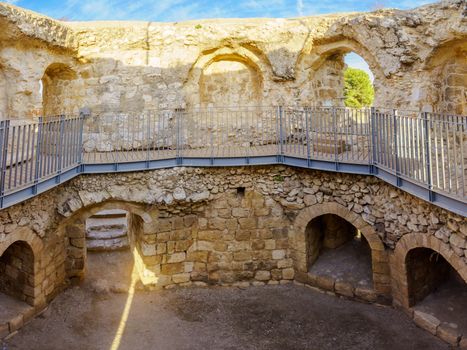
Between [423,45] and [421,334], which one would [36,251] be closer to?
[421,334]

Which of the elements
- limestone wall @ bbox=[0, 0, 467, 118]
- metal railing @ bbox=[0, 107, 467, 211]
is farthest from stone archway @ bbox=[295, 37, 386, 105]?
metal railing @ bbox=[0, 107, 467, 211]

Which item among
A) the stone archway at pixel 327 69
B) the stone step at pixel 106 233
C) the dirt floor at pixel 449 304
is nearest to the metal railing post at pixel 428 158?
the dirt floor at pixel 449 304

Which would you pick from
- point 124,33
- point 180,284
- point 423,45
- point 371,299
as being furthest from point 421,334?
point 124,33

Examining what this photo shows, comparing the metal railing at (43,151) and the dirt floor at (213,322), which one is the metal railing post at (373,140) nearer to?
the dirt floor at (213,322)

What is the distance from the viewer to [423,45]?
925cm

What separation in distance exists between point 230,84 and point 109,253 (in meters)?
6.08

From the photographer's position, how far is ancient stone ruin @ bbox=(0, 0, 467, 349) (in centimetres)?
715

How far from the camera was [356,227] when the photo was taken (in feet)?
27.4

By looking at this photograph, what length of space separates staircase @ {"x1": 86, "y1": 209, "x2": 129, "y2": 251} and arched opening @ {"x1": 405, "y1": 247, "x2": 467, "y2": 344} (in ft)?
24.9

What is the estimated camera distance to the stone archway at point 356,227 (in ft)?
26.5

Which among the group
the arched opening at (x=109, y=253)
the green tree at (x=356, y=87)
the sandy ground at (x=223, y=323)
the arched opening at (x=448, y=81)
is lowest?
the sandy ground at (x=223, y=323)

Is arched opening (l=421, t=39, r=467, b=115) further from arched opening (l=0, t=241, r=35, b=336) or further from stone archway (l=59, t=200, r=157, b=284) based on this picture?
arched opening (l=0, t=241, r=35, b=336)

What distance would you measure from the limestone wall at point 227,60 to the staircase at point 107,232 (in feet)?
11.5

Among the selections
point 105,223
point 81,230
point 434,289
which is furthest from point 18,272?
point 434,289
